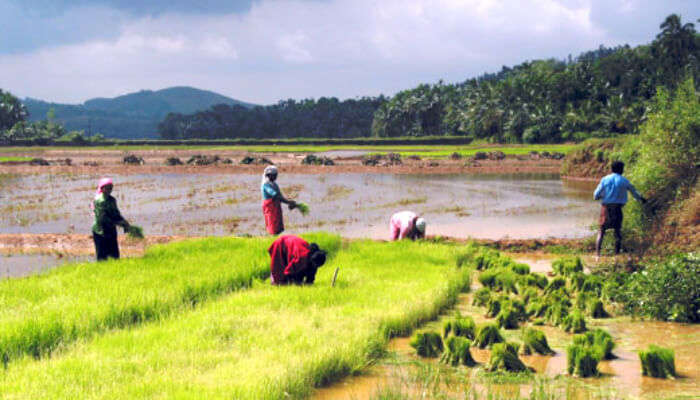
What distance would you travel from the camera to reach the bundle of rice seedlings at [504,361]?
5.73 meters

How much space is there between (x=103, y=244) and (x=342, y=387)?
581 centimetres

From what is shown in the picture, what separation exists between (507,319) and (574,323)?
2.35ft

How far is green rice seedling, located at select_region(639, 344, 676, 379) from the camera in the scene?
550 centimetres

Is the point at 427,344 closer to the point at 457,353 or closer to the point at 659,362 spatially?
the point at 457,353

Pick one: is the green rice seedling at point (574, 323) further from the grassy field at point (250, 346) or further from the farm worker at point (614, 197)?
the farm worker at point (614, 197)

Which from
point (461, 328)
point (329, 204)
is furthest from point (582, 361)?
point (329, 204)

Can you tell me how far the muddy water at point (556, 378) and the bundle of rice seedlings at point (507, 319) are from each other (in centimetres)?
27

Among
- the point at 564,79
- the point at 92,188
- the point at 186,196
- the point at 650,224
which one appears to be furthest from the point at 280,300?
the point at 564,79

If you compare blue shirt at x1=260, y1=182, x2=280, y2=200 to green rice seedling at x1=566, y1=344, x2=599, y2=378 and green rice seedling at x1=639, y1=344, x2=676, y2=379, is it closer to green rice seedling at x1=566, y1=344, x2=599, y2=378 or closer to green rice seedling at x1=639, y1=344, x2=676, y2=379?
green rice seedling at x1=566, y1=344, x2=599, y2=378

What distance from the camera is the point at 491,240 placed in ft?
45.0

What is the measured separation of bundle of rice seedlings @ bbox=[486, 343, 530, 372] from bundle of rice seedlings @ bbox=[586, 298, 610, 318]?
2.34 meters

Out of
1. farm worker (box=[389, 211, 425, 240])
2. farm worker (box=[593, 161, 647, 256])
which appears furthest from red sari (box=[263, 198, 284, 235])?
farm worker (box=[593, 161, 647, 256])

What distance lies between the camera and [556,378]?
558 cm

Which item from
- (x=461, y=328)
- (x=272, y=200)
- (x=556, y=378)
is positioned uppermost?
(x=272, y=200)
